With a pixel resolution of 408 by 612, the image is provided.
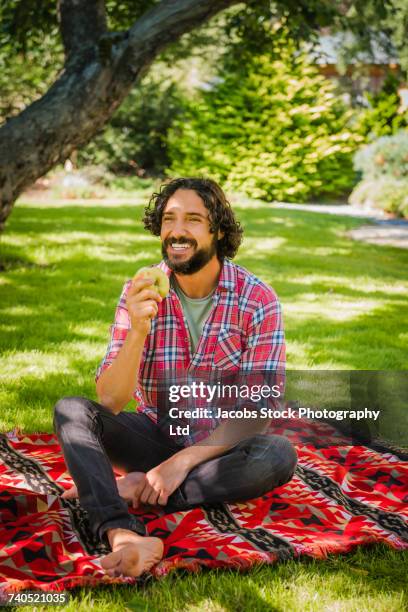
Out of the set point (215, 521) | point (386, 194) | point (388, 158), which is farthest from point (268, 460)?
point (388, 158)

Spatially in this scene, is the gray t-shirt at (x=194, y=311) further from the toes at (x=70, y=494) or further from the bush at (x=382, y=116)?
the bush at (x=382, y=116)

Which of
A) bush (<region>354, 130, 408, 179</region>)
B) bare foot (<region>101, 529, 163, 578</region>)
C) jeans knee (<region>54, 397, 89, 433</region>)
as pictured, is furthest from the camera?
bush (<region>354, 130, 408, 179</region>)

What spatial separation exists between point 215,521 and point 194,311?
3.09 ft

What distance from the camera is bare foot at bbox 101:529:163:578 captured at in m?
2.27

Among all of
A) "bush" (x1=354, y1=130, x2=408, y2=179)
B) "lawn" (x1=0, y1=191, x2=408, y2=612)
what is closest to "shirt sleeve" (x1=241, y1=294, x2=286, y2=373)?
"lawn" (x1=0, y1=191, x2=408, y2=612)

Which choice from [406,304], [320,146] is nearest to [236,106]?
[320,146]

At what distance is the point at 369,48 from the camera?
45.2ft

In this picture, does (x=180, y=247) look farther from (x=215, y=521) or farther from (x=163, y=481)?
(x=215, y=521)

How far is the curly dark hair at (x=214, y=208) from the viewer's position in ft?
10.2

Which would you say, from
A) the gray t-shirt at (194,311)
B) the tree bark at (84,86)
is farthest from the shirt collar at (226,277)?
the tree bark at (84,86)

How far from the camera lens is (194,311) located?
312 cm

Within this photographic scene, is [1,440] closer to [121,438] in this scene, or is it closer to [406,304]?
[121,438]

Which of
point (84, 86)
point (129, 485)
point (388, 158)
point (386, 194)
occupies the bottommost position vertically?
point (129, 485)

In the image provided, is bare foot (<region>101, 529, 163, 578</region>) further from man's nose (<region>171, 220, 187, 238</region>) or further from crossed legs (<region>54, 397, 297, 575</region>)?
man's nose (<region>171, 220, 187, 238</region>)
